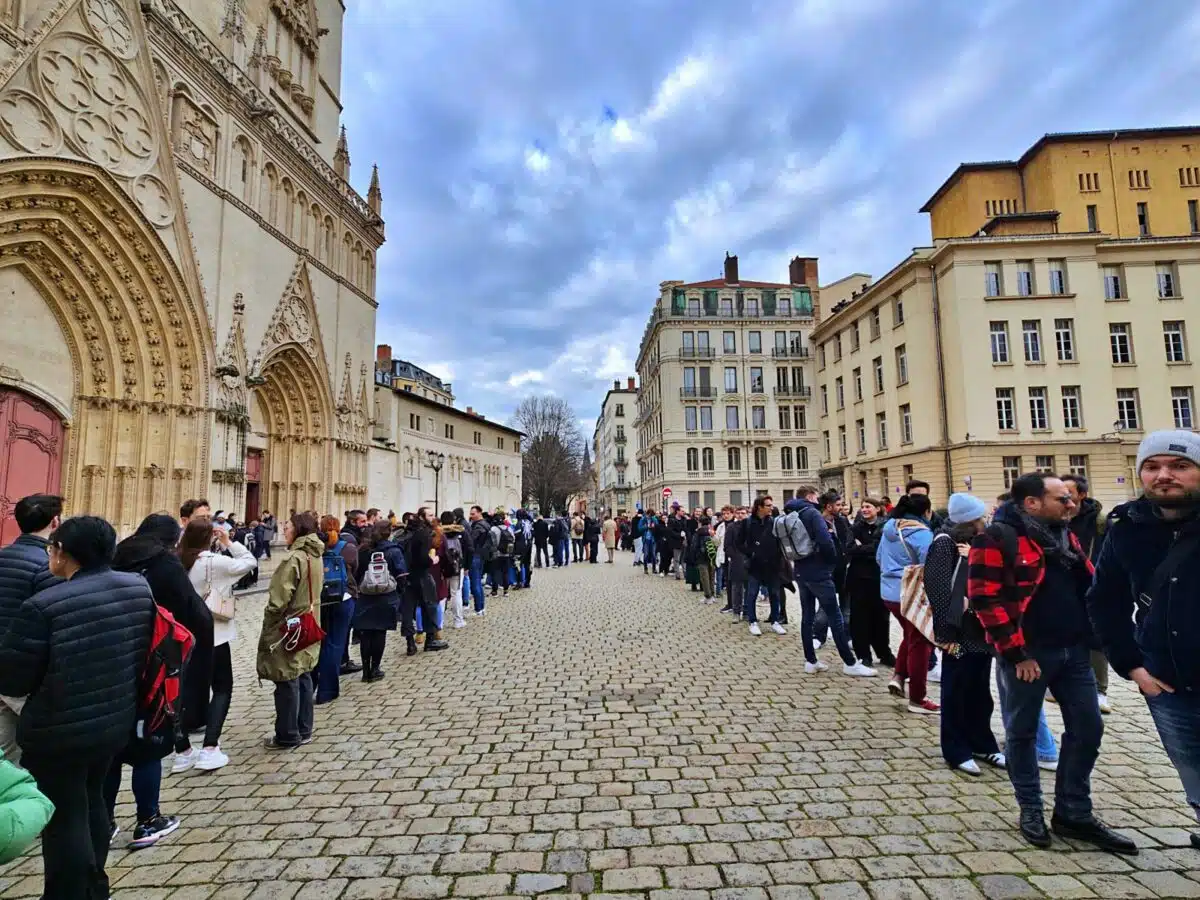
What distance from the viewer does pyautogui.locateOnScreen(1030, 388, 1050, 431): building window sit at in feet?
99.3

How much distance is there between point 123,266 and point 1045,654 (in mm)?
21485

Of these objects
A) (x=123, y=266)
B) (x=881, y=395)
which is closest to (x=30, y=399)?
(x=123, y=266)

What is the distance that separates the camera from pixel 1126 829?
3387 millimetres

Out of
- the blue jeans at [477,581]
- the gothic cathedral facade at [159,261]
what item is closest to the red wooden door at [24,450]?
the gothic cathedral facade at [159,261]

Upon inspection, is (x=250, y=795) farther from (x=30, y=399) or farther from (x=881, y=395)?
(x=881, y=395)

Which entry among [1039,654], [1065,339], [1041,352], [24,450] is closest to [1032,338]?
[1041,352]

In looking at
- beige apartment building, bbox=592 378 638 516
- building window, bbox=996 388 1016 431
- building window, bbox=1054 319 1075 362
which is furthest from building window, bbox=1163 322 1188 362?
beige apartment building, bbox=592 378 638 516

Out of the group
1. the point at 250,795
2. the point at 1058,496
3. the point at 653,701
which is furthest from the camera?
the point at 653,701

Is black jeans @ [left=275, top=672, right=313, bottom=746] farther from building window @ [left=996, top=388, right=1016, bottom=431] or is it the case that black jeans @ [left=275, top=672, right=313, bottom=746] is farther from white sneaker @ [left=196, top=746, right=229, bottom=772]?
building window @ [left=996, top=388, right=1016, bottom=431]

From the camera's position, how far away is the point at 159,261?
1730 centimetres

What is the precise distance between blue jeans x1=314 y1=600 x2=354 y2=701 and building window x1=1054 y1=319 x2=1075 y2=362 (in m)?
36.3

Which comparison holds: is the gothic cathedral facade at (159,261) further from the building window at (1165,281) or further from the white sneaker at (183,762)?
the building window at (1165,281)

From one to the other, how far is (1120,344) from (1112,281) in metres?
3.44

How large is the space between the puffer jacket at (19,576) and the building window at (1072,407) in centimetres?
3781
